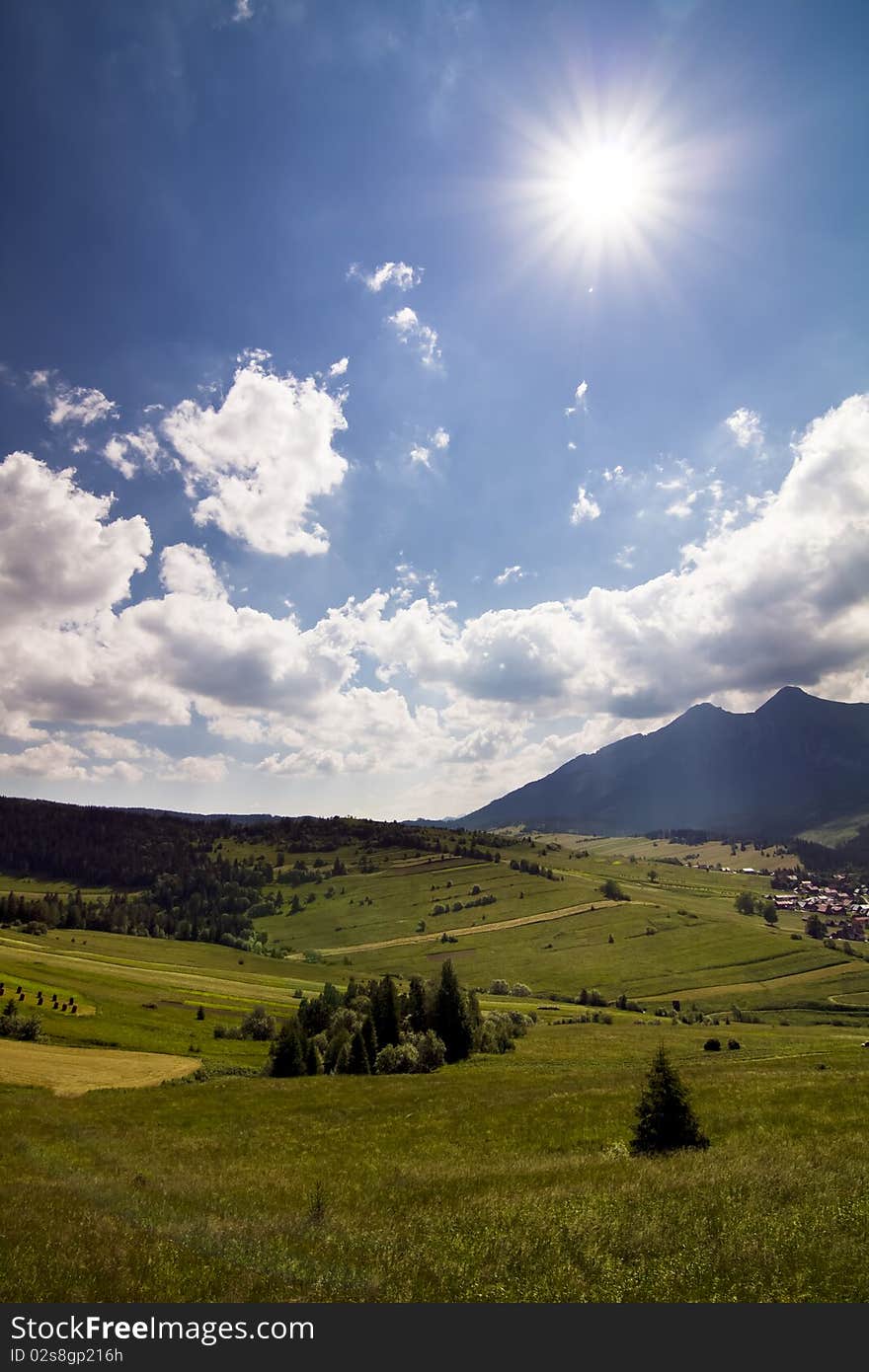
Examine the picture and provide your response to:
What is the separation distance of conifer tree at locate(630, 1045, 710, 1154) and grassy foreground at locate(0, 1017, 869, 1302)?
103 cm

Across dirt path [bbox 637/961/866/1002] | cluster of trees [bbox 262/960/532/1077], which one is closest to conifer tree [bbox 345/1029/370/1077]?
cluster of trees [bbox 262/960/532/1077]

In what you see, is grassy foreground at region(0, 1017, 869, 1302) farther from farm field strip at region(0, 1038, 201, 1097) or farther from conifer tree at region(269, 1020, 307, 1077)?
conifer tree at region(269, 1020, 307, 1077)

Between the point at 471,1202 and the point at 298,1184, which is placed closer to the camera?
the point at 471,1202

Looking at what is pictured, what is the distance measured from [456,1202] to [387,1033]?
188 feet

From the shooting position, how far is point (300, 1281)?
14.4 metres

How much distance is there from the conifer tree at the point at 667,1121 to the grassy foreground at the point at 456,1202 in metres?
1.03

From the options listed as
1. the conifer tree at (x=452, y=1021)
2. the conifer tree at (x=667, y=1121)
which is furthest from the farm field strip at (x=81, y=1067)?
the conifer tree at (x=667, y=1121)

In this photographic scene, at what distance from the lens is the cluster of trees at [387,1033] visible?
68.3 meters

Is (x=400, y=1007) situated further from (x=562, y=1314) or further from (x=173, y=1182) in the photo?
(x=562, y=1314)

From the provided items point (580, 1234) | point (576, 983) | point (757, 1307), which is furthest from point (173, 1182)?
point (576, 983)

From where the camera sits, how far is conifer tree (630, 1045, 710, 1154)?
27.2 m

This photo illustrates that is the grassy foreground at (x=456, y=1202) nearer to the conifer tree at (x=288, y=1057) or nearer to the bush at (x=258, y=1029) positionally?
the conifer tree at (x=288, y=1057)

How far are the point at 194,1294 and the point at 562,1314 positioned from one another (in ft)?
26.1

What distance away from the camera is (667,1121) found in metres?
27.5
